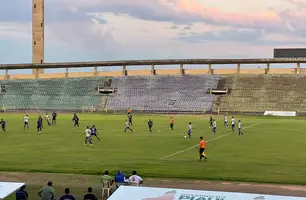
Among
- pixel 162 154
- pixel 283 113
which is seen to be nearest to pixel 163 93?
pixel 283 113

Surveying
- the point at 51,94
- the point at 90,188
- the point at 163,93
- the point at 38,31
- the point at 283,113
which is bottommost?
the point at 283,113

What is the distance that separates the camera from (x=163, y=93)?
Result: 83312 millimetres

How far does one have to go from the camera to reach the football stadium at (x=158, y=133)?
20703mm

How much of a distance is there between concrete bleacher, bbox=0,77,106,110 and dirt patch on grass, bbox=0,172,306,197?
60185mm

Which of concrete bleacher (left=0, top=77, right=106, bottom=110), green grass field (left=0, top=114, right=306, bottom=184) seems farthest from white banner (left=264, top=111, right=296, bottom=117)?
concrete bleacher (left=0, top=77, right=106, bottom=110)

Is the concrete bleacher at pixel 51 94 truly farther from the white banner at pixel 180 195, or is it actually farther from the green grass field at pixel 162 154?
the white banner at pixel 180 195

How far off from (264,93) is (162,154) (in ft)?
172

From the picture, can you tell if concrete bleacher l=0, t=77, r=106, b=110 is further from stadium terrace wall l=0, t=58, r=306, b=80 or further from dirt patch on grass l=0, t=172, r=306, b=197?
dirt patch on grass l=0, t=172, r=306, b=197

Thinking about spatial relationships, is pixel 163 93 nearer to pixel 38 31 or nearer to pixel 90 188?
pixel 38 31

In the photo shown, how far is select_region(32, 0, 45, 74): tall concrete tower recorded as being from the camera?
104m

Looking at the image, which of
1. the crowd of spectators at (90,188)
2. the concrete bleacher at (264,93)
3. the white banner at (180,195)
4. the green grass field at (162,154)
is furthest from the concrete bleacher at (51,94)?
the white banner at (180,195)

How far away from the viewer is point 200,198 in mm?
10641

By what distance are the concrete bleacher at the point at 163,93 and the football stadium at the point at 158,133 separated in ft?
0.61

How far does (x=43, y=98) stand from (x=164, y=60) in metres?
24.1
